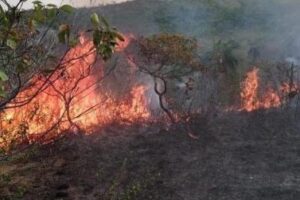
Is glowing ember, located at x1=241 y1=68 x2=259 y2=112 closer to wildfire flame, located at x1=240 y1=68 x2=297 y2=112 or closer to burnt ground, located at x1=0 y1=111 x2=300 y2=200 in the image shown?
wildfire flame, located at x1=240 y1=68 x2=297 y2=112

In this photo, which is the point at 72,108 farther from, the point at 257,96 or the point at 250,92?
the point at 257,96

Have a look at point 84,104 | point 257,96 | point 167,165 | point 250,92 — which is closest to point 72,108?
point 84,104

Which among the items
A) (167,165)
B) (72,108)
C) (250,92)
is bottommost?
(167,165)

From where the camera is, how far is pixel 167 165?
9891 mm

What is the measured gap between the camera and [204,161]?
10016 mm

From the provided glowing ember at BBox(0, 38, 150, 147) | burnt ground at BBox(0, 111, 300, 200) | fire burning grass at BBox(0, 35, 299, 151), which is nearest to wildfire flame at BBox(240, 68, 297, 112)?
A: fire burning grass at BBox(0, 35, 299, 151)

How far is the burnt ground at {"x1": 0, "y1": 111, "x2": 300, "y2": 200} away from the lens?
8.59 metres

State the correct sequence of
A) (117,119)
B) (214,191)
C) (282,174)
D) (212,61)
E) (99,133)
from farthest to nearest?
(212,61) → (117,119) → (99,133) → (282,174) → (214,191)

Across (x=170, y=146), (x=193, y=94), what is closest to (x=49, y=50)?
(x=170, y=146)

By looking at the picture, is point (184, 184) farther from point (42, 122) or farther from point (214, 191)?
point (42, 122)

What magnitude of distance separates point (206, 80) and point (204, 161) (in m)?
5.40

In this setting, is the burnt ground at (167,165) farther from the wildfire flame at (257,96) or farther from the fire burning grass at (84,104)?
the wildfire flame at (257,96)

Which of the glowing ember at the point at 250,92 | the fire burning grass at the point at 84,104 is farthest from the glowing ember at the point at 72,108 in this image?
the glowing ember at the point at 250,92

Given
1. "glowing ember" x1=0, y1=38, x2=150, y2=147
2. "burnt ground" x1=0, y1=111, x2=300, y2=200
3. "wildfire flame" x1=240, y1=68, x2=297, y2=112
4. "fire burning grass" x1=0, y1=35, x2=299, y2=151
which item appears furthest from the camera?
"wildfire flame" x1=240, y1=68, x2=297, y2=112
